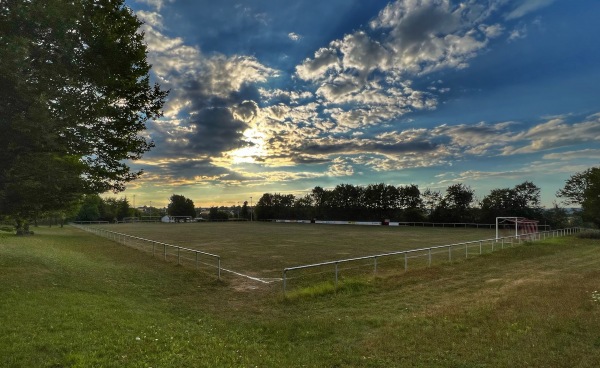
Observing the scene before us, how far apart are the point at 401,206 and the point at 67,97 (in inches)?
4005

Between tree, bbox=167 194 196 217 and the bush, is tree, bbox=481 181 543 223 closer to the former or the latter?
the bush

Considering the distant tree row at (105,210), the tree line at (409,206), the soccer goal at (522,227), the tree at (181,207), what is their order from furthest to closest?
1. the tree at (181,207)
2. the distant tree row at (105,210)
3. the tree line at (409,206)
4. the soccer goal at (522,227)

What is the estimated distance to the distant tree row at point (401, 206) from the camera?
7962cm

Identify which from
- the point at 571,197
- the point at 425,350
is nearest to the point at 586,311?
the point at 425,350

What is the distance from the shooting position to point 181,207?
156 m

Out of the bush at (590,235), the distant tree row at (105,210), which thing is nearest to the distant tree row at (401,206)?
the bush at (590,235)

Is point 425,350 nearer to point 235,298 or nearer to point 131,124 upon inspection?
point 235,298

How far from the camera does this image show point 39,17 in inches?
388

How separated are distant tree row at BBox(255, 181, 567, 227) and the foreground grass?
70.7 m

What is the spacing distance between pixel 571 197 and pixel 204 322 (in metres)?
84.2

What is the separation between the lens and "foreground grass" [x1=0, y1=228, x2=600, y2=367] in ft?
21.9

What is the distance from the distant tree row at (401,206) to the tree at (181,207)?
35.4 meters

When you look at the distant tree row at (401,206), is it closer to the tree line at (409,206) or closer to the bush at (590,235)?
the tree line at (409,206)

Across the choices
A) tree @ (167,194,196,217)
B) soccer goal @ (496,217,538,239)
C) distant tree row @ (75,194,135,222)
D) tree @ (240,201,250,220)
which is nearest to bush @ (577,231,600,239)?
soccer goal @ (496,217,538,239)
